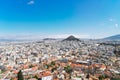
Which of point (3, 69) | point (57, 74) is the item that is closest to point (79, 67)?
point (57, 74)

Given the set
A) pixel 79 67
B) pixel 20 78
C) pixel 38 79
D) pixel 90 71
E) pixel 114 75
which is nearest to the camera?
pixel 20 78

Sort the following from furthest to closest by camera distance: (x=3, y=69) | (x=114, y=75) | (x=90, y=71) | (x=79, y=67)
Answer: (x=3, y=69), (x=79, y=67), (x=90, y=71), (x=114, y=75)

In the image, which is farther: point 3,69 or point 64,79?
point 3,69

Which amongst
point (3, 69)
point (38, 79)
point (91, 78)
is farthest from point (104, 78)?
point (3, 69)

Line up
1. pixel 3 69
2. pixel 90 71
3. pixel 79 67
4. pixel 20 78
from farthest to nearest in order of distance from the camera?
pixel 3 69, pixel 79 67, pixel 90 71, pixel 20 78

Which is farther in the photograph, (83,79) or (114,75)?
(114,75)

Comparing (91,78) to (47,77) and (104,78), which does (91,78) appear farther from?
(47,77)

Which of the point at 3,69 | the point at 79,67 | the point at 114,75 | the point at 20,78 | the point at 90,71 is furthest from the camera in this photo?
the point at 3,69

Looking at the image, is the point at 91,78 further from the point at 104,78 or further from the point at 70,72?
the point at 70,72
